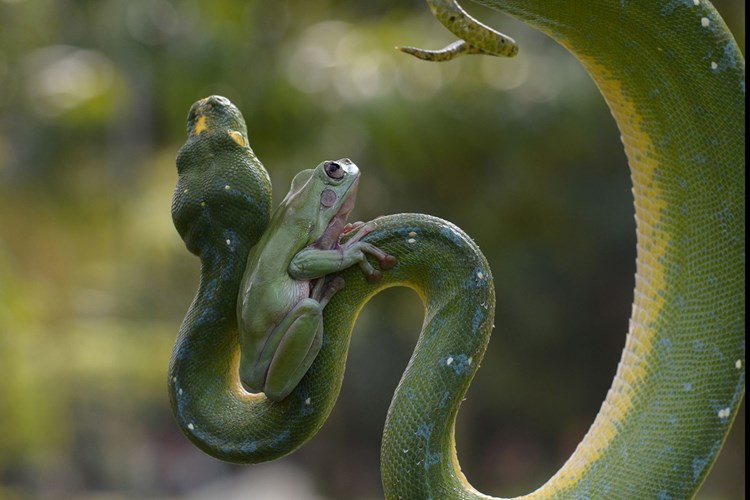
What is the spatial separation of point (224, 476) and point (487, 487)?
531cm

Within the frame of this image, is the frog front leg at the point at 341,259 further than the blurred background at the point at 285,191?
No

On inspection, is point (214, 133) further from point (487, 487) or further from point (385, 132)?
point (487, 487)

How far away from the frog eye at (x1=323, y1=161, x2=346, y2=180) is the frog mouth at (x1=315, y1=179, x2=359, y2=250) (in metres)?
0.03

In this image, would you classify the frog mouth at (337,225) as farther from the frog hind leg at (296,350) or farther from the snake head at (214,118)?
the snake head at (214,118)

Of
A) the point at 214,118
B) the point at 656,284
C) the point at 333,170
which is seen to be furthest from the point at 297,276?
the point at 656,284

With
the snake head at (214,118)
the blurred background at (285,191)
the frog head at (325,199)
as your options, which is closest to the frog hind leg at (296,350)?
the frog head at (325,199)

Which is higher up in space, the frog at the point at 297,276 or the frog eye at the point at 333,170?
the frog eye at the point at 333,170

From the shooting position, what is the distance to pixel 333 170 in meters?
1.50

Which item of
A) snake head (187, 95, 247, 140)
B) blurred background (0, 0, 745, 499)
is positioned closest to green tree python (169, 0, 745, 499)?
snake head (187, 95, 247, 140)

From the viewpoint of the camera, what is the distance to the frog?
1433mm

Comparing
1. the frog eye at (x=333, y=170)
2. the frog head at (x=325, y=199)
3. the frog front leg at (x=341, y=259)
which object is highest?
the frog eye at (x=333, y=170)

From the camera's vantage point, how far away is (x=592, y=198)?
12242 millimetres

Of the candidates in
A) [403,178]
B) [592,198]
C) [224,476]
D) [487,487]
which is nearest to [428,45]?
[403,178]

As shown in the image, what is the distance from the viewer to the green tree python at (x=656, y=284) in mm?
1475
